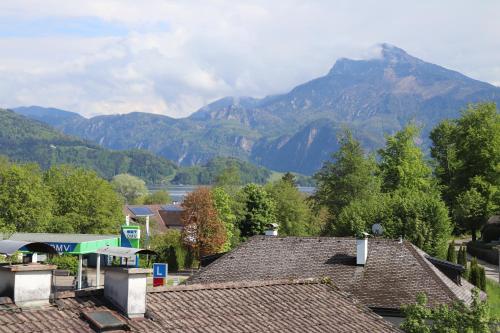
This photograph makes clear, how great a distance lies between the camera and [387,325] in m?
16.2

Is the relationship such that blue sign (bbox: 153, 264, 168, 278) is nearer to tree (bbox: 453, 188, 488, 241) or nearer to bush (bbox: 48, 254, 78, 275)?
bush (bbox: 48, 254, 78, 275)

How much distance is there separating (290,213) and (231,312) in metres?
62.2

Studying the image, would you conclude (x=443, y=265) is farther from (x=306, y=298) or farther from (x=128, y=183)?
(x=128, y=183)

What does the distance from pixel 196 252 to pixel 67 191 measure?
14.1 meters

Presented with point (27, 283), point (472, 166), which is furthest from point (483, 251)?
point (27, 283)

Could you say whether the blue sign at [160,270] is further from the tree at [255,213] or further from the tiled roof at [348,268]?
the tree at [255,213]

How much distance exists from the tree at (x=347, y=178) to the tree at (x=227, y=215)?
894 centimetres

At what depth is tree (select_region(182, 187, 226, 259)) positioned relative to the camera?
6397cm

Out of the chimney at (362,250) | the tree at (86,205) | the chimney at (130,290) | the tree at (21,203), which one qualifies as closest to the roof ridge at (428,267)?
the chimney at (362,250)

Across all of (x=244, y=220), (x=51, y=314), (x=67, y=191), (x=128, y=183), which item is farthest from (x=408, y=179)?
(x=128, y=183)

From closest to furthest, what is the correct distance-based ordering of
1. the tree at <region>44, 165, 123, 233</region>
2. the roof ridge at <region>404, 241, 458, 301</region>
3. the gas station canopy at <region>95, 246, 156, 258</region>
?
the gas station canopy at <region>95, 246, 156, 258</region>, the roof ridge at <region>404, 241, 458, 301</region>, the tree at <region>44, 165, 123, 233</region>

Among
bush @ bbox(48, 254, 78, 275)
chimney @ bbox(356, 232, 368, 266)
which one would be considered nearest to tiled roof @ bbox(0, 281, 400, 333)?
chimney @ bbox(356, 232, 368, 266)

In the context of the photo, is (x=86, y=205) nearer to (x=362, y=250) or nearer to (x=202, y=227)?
(x=202, y=227)

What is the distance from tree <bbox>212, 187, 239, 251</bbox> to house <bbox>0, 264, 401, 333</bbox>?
49.6m
